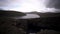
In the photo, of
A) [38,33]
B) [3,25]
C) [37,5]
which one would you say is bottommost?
[38,33]

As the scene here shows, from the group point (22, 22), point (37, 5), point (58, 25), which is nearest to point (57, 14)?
point (58, 25)

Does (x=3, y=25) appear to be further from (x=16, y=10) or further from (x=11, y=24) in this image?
(x=16, y=10)

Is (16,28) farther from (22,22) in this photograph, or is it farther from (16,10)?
(16,10)

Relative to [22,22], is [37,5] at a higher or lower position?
higher

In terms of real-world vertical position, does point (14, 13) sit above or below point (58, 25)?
above

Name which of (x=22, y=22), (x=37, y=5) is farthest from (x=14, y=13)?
(x=37, y=5)

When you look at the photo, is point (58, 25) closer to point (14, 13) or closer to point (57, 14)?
point (57, 14)

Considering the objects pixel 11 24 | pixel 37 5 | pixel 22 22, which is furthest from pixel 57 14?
pixel 11 24
